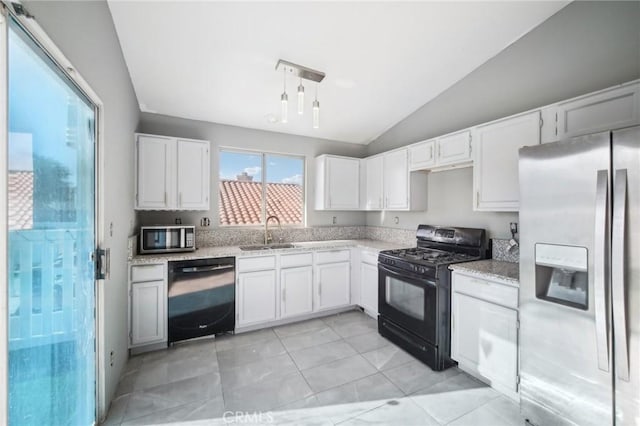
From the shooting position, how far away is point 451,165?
9.48ft

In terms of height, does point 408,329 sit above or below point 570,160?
below

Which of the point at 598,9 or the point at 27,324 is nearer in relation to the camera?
the point at 27,324

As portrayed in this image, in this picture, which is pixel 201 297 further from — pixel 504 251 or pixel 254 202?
pixel 504 251

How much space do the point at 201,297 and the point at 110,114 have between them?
1.86 meters

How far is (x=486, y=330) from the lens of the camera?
212cm

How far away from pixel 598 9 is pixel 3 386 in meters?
3.97

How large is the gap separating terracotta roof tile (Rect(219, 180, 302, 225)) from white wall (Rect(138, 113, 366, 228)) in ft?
0.45

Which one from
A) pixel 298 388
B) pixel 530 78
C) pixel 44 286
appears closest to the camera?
pixel 44 286

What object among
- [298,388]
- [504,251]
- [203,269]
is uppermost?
[504,251]

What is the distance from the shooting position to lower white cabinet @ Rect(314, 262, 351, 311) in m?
3.45

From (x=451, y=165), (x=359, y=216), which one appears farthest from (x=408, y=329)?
(x=359, y=216)

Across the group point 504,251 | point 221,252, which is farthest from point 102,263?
point 504,251

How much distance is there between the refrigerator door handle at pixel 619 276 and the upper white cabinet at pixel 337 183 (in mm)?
2857

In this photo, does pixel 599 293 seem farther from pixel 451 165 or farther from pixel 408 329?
pixel 451 165
